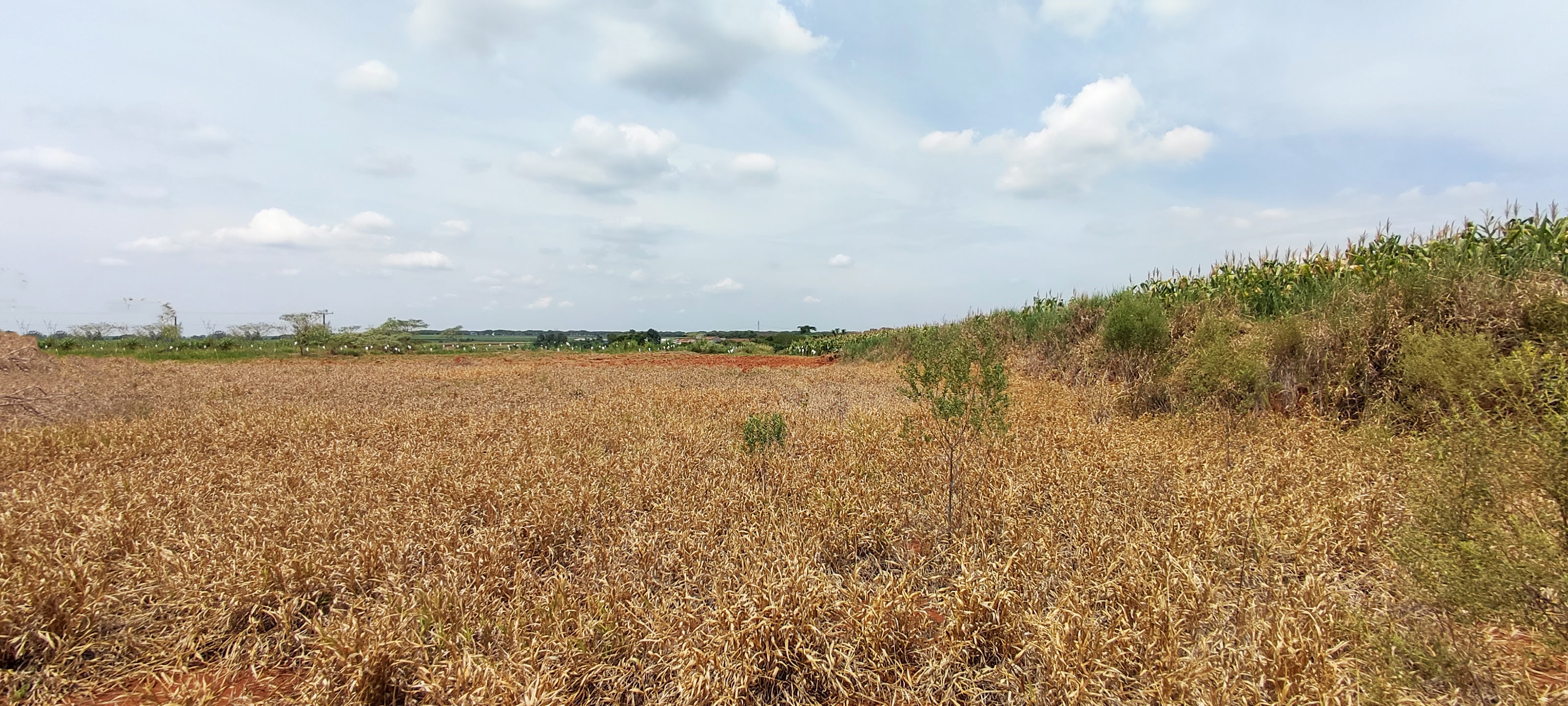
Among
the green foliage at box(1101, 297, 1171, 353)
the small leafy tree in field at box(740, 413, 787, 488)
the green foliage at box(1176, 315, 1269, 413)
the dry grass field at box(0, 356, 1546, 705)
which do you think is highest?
the green foliage at box(1101, 297, 1171, 353)

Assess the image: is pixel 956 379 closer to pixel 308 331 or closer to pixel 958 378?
pixel 958 378

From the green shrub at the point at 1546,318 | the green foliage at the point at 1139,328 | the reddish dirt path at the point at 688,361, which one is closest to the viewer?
the green shrub at the point at 1546,318

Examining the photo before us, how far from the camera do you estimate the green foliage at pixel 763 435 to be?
21.9 feet

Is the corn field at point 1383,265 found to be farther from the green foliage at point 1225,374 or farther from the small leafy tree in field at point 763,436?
the small leafy tree in field at point 763,436

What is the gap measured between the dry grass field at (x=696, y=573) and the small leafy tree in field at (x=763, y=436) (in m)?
0.28

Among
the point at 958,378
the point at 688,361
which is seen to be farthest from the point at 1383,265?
the point at 688,361

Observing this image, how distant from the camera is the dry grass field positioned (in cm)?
255

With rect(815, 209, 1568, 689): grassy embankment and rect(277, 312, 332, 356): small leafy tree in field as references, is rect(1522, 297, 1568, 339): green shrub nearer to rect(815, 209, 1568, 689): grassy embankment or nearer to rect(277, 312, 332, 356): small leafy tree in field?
rect(815, 209, 1568, 689): grassy embankment

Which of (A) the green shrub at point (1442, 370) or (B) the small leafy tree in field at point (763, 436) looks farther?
(B) the small leafy tree in field at point (763, 436)

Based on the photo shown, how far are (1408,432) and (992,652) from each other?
6.65 metres

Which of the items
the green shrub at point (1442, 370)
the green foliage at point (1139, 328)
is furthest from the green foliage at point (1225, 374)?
the green foliage at point (1139, 328)

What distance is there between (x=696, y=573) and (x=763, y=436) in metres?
3.41

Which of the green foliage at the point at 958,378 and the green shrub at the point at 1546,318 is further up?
the green shrub at the point at 1546,318

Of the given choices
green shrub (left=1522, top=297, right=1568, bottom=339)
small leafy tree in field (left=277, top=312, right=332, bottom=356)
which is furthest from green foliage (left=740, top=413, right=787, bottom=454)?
small leafy tree in field (left=277, top=312, right=332, bottom=356)
